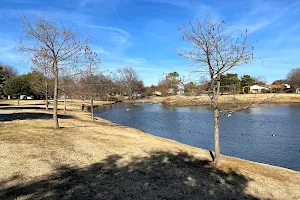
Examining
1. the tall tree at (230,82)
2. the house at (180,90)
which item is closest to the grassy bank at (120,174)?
the house at (180,90)

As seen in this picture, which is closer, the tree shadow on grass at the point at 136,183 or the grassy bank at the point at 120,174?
the tree shadow on grass at the point at 136,183

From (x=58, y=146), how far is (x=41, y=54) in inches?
291

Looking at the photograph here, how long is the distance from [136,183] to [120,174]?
1.00m

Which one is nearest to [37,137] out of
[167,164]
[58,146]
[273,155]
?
[58,146]

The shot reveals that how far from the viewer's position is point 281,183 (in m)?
10.9

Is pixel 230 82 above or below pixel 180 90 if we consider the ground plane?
above

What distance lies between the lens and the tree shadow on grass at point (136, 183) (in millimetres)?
7816

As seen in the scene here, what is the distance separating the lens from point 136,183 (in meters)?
9.11

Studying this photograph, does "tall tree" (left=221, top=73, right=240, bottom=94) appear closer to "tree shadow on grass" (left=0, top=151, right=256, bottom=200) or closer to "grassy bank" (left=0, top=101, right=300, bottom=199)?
"grassy bank" (left=0, top=101, right=300, bottom=199)

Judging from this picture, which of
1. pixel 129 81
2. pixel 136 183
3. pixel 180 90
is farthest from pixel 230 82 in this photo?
pixel 129 81

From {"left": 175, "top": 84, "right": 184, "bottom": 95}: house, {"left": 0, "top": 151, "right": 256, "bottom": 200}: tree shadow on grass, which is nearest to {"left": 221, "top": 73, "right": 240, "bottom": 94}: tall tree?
{"left": 175, "top": 84, "right": 184, "bottom": 95}: house

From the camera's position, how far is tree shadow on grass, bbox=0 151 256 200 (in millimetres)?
7816

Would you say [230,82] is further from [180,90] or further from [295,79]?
[295,79]

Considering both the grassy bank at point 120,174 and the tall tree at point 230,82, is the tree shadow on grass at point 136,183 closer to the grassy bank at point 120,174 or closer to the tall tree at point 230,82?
the grassy bank at point 120,174
